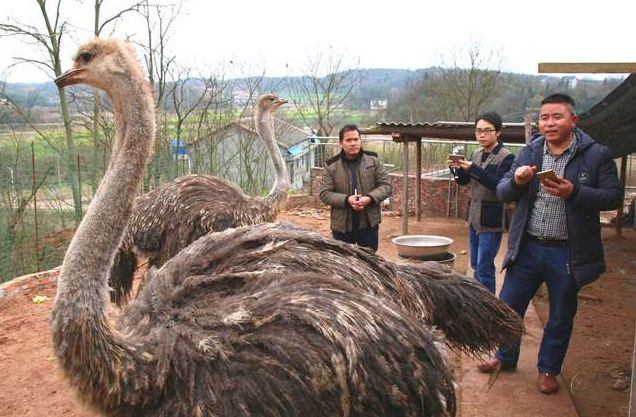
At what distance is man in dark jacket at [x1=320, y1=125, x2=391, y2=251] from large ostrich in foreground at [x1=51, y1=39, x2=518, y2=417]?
2127mm

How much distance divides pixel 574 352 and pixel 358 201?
217cm

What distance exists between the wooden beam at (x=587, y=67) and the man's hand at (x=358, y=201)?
163 centimetres

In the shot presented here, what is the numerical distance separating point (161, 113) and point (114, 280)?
22.5 ft

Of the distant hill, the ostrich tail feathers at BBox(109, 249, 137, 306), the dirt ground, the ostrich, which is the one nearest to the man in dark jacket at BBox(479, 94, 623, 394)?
the dirt ground

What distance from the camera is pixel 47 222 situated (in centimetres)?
727

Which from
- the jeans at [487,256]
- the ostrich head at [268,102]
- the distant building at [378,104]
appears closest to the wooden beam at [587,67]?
the jeans at [487,256]

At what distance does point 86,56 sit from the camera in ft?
7.53

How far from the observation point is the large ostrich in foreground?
73.3 inches

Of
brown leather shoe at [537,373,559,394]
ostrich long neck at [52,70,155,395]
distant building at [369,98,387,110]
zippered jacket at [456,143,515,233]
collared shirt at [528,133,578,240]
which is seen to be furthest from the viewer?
distant building at [369,98,387,110]

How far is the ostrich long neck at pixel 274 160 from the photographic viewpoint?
5.52m

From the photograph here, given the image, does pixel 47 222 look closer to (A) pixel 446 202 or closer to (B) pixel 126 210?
(B) pixel 126 210

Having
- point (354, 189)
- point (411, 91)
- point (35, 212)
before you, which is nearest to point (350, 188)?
point (354, 189)

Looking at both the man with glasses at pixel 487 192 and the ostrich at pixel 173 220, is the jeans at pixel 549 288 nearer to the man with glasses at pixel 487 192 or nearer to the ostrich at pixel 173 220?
the man with glasses at pixel 487 192

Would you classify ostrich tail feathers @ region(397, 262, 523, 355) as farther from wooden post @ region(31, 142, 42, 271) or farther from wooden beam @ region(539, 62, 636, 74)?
wooden post @ region(31, 142, 42, 271)
